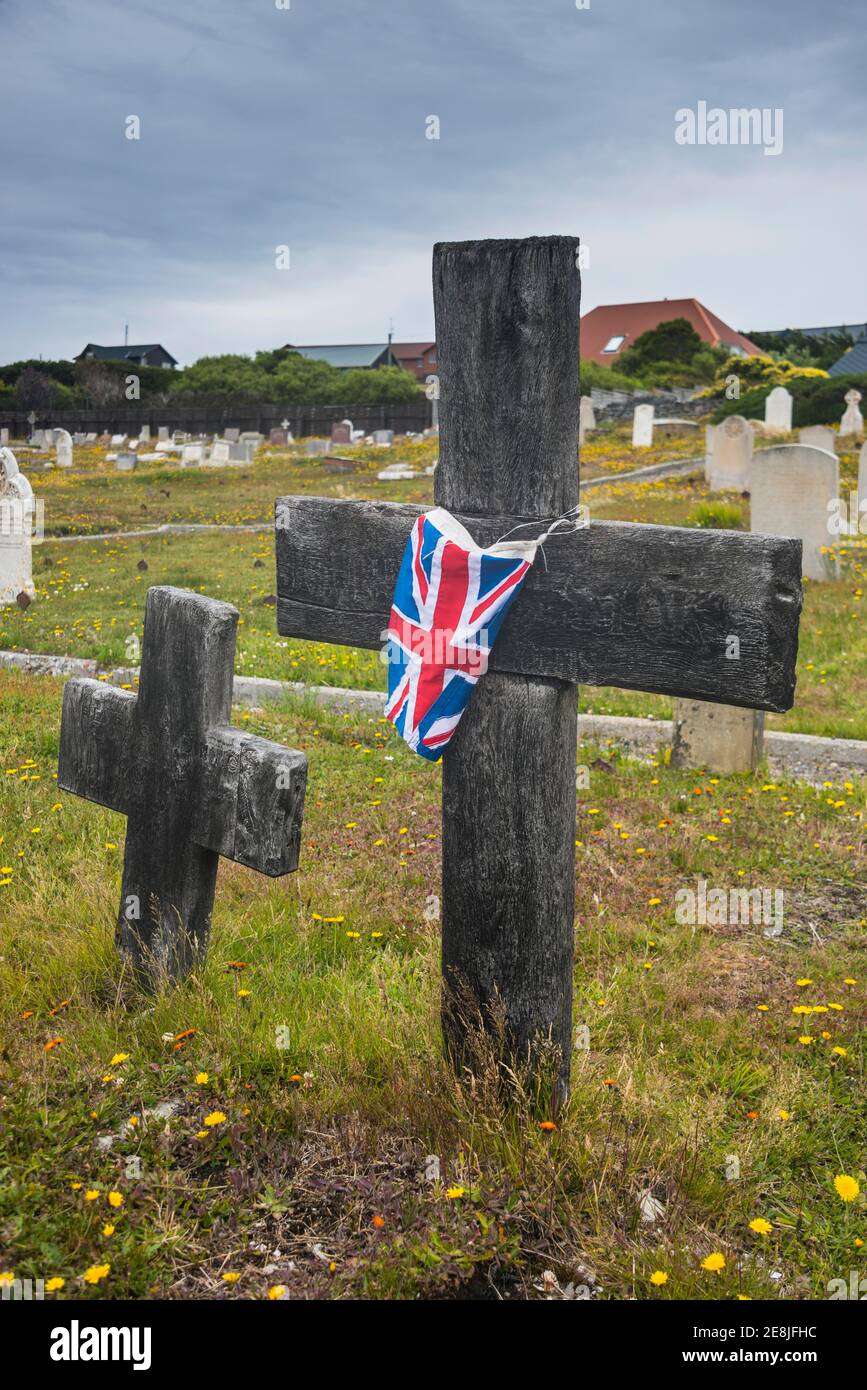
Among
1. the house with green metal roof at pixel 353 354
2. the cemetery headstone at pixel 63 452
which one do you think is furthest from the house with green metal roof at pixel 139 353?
the cemetery headstone at pixel 63 452

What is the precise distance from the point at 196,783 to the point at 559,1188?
4.60 ft

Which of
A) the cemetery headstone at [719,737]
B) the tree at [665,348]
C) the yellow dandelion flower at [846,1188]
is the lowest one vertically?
the yellow dandelion flower at [846,1188]

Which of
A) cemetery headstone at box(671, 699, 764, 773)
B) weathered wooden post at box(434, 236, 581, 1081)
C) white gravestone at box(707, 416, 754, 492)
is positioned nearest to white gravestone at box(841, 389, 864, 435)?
white gravestone at box(707, 416, 754, 492)

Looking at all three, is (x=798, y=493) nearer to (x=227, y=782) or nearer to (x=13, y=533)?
(x=13, y=533)

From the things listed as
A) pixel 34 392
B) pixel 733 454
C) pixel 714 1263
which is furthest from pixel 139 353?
pixel 714 1263

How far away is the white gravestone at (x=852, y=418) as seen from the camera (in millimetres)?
29156

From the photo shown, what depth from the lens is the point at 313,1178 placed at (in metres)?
2.36

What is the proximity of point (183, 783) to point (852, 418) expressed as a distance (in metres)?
29.7

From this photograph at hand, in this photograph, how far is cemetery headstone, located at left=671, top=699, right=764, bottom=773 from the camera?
664 cm

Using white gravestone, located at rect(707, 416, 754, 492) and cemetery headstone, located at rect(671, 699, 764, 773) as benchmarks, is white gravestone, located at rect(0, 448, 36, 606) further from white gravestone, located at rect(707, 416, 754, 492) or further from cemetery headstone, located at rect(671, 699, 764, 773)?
white gravestone, located at rect(707, 416, 754, 492)

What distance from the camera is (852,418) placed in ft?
95.9

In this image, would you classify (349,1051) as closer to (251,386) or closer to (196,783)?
(196,783)

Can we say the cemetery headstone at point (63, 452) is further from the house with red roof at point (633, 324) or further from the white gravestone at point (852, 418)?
the house with red roof at point (633, 324)

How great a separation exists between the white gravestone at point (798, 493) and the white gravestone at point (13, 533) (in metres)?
8.35
